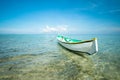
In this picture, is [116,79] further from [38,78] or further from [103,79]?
[38,78]

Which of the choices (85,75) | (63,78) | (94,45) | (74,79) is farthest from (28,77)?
(94,45)

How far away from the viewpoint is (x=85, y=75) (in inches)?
253

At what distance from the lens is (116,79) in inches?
229

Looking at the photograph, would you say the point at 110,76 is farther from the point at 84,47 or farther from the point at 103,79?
the point at 84,47

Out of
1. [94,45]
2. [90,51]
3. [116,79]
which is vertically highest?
[94,45]

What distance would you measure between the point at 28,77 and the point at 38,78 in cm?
69

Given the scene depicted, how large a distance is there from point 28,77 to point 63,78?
90.4 inches

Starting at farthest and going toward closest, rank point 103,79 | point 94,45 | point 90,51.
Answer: point 90,51 → point 94,45 → point 103,79

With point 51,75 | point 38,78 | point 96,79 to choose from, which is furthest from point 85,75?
point 38,78

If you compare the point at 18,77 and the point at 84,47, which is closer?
the point at 18,77

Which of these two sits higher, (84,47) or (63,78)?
(84,47)

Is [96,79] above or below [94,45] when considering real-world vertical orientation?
below

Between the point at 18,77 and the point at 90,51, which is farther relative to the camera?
the point at 90,51

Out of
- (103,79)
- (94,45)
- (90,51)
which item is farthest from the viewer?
(90,51)
